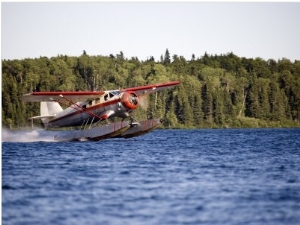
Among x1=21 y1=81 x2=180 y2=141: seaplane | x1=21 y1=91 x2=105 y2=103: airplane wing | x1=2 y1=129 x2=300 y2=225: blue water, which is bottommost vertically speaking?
x1=2 y1=129 x2=300 y2=225: blue water

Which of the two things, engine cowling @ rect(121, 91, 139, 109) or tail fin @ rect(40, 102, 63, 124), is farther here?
tail fin @ rect(40, 102, 63, 124)

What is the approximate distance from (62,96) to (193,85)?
128 feet

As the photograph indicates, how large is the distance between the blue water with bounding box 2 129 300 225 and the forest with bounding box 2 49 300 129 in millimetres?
30802

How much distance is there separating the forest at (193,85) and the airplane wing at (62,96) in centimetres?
2173

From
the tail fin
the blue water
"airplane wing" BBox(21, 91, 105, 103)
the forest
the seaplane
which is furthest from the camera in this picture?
the forest

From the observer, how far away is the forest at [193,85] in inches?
2151

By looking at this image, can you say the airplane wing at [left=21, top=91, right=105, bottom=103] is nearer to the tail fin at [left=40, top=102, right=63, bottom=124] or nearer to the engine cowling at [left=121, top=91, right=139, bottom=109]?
the engine cowling at [left=121, top=91, right=139, bottom=109]

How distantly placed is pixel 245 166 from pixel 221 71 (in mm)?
55087

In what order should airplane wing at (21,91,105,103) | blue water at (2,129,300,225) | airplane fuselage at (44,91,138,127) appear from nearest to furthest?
blue water at (2,129,300,225) → airplane wing at (21,91,105,103) → airplane fuselage at (44,91,138,127)

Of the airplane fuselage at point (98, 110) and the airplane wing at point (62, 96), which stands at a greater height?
the airplane wing at point (62, 96)

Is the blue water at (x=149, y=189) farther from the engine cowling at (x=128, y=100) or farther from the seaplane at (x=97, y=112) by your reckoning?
the engine cowling at (x=128, y=100)

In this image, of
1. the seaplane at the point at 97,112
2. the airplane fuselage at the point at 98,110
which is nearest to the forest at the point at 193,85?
the airplane fuselage at the point at 98,110

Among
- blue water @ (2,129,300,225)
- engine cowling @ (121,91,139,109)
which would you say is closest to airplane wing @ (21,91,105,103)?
Result: engine cowling @ (121,91,139,109)

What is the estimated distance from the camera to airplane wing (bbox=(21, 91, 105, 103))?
2414cm
